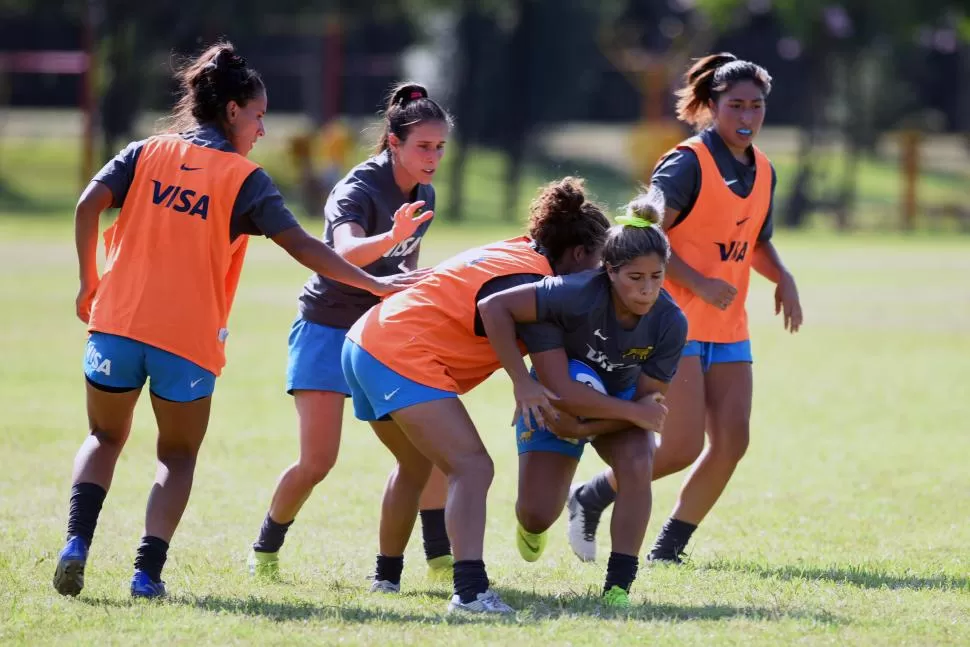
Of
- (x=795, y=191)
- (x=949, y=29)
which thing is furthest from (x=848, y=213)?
(x=949, y=29)

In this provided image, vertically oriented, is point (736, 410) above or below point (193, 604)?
above

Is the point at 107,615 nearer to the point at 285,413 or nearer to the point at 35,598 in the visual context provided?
the point at 35,598

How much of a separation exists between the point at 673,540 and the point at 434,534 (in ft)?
3.65

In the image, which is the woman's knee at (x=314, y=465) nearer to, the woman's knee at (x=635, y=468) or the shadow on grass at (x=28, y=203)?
the woman's knee at (x=635, y=468)

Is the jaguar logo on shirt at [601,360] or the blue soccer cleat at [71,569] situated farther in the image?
the jaguar logo on shirt at [601,360]

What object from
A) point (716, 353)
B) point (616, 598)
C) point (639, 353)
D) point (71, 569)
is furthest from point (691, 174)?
point (71, 569)

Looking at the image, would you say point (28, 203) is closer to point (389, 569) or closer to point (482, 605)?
point (389, 569)

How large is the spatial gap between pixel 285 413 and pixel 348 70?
38.0 m

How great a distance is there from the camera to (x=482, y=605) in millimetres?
5281

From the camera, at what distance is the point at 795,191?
129 feet

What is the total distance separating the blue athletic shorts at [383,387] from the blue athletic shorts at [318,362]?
0.61 metres

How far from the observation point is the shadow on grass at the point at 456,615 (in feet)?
17.2

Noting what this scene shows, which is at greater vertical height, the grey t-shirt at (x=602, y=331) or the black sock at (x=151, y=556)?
the grey t-shirt at (x=602, y=331)

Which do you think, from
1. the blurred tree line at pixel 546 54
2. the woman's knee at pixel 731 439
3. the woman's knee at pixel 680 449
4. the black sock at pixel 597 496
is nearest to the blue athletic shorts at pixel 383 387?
the woman's knee at pixel 680 449
